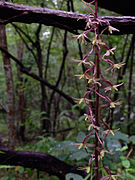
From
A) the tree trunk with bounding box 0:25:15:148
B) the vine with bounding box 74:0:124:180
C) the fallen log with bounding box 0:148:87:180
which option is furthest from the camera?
the tree trunk with bounding box 0:25:15:148

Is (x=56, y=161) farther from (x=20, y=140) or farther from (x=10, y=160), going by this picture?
(x=20, y=140)

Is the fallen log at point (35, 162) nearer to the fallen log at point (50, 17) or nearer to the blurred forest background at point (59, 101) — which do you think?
the blurred forest background at point (59, 101)

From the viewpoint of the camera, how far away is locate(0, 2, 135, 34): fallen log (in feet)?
3.58

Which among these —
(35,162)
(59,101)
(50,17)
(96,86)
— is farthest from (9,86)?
(59,101)

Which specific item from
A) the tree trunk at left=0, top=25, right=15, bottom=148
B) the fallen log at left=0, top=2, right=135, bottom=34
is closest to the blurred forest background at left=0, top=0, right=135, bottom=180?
the tree trunk at left=0, top=25, right=15, bottom=148

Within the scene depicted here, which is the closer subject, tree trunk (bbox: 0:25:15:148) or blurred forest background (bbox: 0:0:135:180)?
blurred forest background (bbox: 0:0:135:180)

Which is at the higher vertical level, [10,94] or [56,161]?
[10,94]

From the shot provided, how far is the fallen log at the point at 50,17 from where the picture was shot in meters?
1.09

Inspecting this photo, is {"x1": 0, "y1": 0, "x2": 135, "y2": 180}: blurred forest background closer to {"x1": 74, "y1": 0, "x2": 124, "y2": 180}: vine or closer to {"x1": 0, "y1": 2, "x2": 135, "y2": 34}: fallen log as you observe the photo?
{"x1": 74, "y1": 0, "x2": 124, "y2": 180}: vine

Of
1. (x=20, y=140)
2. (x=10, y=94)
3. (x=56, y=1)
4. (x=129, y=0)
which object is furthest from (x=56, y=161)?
(x=20, y=140)

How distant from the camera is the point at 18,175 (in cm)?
292

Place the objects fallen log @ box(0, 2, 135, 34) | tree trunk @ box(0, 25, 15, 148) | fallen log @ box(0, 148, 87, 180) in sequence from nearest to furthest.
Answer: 1. fallen log @ box(0, 2, 135, 34)
2. fallen log @ box(0, 148, 87, 180)
3. tree trunk @ box(0, 25, 15, 148)

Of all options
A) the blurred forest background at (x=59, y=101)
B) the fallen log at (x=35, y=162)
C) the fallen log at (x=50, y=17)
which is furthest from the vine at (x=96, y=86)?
the fallen log at (x=35, y=162)

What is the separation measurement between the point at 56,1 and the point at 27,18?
2.24m
